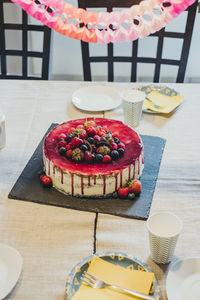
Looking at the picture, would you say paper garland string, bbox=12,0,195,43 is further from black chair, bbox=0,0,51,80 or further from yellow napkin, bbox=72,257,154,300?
yellow napkin, bbox=72,257,154,300

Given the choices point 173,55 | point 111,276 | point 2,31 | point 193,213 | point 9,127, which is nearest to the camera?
point 111,276

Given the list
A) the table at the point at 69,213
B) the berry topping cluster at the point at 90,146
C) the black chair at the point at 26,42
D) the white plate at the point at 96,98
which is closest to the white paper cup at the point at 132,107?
the table at the point at 69,213

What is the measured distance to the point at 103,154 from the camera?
1.57 m

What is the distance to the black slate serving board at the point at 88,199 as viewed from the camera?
150cm

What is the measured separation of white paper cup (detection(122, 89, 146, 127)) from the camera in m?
1.88

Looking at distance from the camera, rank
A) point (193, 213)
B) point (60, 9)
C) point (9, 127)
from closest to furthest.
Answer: point (193, 213) → point (60, 9) → point (9, 127)

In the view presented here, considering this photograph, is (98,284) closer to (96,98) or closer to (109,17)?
(109,17)

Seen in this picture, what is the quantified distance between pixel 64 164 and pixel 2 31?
4.18 ft

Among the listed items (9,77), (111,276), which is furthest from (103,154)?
(9,77)

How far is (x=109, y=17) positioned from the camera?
5.65 ft

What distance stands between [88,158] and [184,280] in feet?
1.79

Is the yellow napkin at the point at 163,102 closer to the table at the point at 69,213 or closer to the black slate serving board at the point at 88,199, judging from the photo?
the table at the point at 69,213

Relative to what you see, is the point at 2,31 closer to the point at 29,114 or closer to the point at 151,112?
the point at 29,114

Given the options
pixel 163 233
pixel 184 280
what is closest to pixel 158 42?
pixel 163 233
